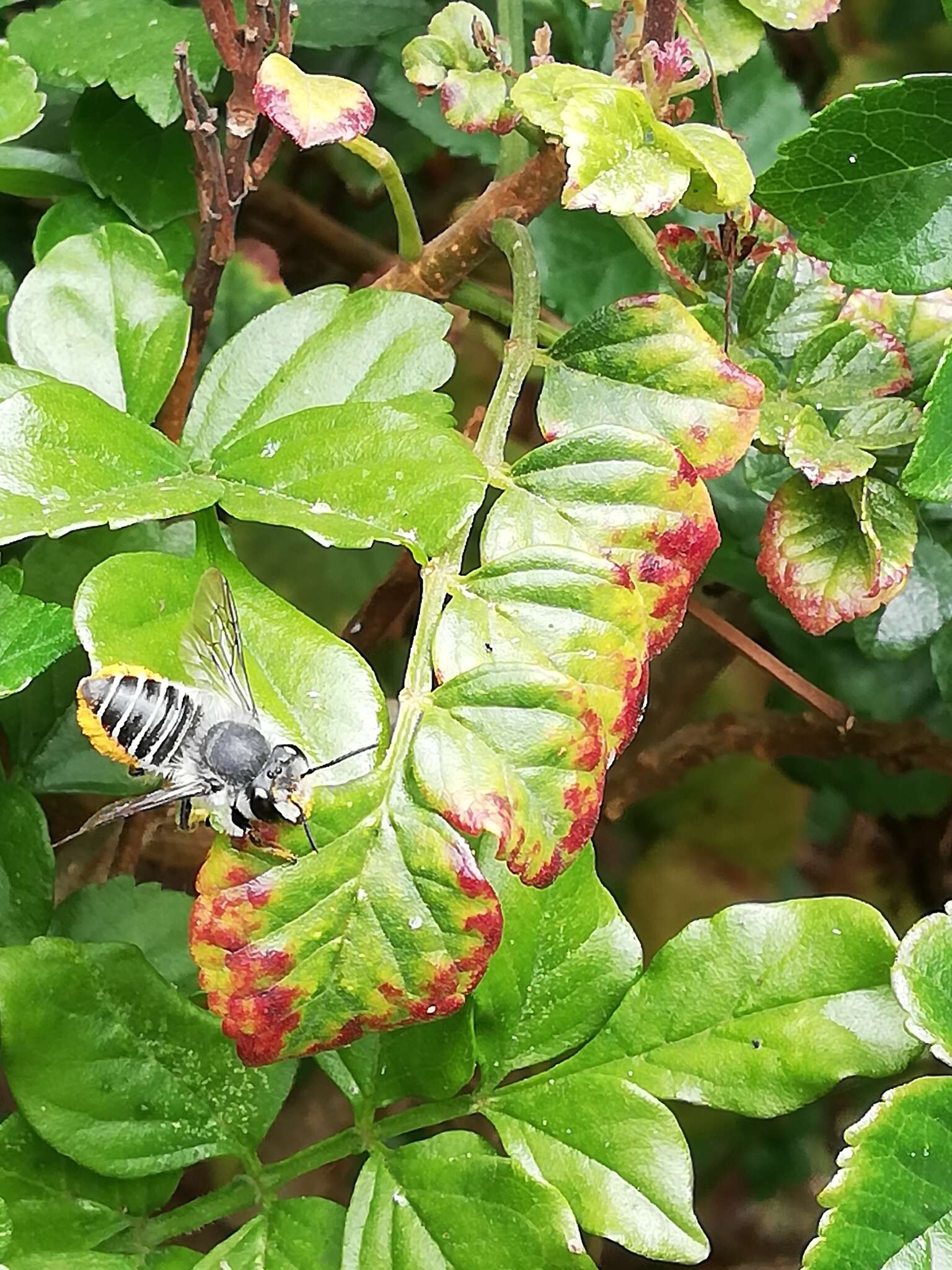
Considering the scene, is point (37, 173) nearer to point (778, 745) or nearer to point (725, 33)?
point (725, 33)

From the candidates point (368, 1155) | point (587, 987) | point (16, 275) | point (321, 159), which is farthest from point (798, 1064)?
point (321, 159)

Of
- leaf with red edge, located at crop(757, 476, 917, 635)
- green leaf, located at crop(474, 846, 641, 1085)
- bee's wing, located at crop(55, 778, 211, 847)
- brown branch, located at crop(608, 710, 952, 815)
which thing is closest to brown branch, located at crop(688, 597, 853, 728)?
brown branch, located at crop(608, 710, 952, 815)

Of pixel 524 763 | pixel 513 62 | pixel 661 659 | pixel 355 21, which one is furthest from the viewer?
pixel 661 659

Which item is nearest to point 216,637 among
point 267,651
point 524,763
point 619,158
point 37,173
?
point 267,651

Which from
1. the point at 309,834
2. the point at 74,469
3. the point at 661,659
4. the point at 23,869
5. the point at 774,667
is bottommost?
the point at 661,659

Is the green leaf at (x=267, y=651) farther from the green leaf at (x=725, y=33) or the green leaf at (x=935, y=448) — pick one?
the green leaf at (x=725, y=33)

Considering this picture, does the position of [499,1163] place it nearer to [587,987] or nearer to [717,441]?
[587,987]
